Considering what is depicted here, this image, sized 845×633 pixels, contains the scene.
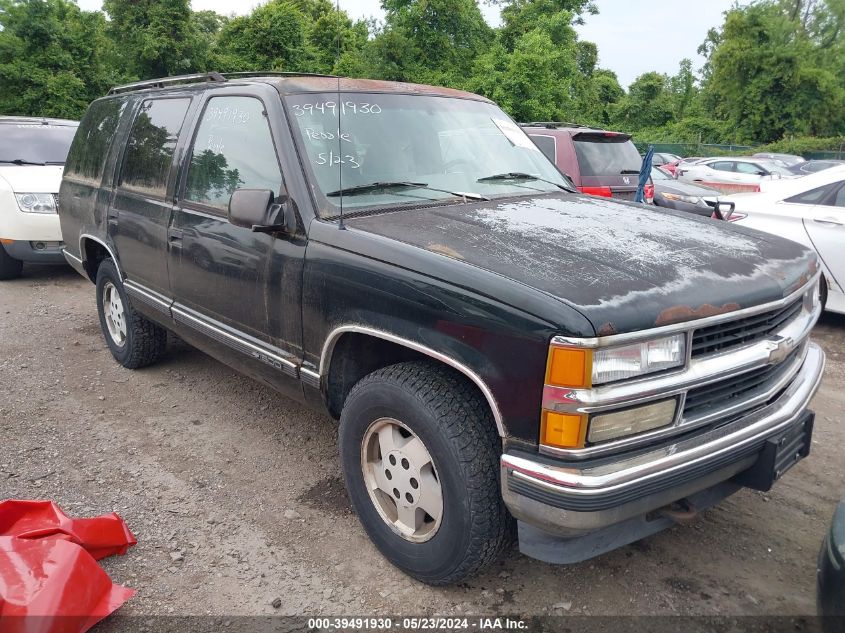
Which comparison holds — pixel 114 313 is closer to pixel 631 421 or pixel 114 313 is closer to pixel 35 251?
pixel 35 251

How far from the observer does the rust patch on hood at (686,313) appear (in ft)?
6.98

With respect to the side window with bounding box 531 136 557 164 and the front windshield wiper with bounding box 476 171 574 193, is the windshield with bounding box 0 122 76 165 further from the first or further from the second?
the front windshield wiper with bounding box 476 171 574 193

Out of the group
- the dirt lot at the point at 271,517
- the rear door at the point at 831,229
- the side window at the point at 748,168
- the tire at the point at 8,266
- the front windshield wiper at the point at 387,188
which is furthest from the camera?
the side window at the point at 748,168

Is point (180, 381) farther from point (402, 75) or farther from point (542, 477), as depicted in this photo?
point (402, 75)

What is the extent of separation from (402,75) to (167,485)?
16.3 meters

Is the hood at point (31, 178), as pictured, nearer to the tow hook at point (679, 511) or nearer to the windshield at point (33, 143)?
the windshield at point (33, 143)

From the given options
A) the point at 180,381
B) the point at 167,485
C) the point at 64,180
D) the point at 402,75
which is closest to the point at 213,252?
the point at 167,485

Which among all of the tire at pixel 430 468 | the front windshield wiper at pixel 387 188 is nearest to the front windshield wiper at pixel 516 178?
the front windshield wiper at pixel 387 188

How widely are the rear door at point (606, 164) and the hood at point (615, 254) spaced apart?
452 centimetres

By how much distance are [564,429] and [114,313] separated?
417 centimetres

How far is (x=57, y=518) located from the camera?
275cm

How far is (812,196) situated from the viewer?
6211 mm

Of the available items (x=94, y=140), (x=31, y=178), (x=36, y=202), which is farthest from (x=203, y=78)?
(x=31, y=178)

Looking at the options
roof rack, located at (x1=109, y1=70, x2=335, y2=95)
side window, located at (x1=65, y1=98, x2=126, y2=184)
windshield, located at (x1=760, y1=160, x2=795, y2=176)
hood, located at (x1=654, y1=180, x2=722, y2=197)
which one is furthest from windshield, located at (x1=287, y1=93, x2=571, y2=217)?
windshield, located at (x1=760, y1=160, x2=795, y2=176)
